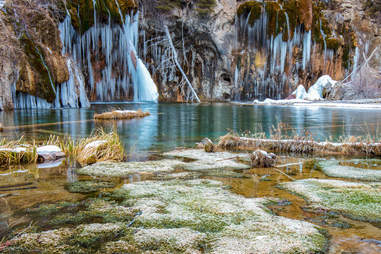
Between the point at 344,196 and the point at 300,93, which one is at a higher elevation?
the point at 300,93

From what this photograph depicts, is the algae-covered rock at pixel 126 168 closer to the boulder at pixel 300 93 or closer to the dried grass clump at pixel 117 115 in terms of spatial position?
the dried grass clump at pixel 117 115

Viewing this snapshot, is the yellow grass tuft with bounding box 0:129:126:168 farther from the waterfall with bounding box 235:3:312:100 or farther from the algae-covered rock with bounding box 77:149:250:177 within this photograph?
the waterfall with bounding box 235:3:312:100

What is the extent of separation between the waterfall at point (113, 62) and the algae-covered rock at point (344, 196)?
31.9 m

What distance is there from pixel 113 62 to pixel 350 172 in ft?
110

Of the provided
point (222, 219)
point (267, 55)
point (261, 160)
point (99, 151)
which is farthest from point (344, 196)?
point (267, 55)

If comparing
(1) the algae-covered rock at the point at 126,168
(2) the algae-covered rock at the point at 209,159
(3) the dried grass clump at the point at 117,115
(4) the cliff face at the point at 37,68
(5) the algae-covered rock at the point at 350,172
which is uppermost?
(4) the cliff face at the point at 37,68

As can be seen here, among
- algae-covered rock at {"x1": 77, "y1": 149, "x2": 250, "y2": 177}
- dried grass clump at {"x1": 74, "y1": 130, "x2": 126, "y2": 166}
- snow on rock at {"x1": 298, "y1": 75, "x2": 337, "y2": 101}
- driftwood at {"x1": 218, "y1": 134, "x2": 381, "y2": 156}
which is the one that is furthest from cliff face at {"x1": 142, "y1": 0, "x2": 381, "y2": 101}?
algae-covered rock at {"x1": 77, "y1": 149, "x2": 250, "y2": 177}

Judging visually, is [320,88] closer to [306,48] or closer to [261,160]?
[306,48]

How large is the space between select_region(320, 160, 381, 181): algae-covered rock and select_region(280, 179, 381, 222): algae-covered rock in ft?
2.05

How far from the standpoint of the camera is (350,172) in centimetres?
693

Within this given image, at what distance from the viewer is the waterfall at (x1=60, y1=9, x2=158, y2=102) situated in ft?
114

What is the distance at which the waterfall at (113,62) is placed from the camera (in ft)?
114

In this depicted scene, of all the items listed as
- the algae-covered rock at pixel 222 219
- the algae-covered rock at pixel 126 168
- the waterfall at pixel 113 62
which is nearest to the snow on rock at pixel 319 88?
the waterfall at pixel 113 62

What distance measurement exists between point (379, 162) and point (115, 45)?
32804mm
